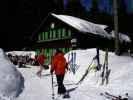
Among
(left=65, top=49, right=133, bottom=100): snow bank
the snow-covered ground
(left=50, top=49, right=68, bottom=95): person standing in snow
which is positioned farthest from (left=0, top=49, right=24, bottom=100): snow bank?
(left=65, top=49, right=133, bottom=100): snow bank

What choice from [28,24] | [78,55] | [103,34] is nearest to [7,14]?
[28,24]

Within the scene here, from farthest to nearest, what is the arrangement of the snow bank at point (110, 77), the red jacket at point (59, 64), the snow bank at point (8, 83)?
the snow bank at point (110, 77)
the red jacket at point (59, 64)
the snow bank at point (8, 83)

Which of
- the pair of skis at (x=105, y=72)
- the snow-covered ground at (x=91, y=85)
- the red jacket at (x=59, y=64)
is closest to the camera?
the red jacket at (x=59, y=64)

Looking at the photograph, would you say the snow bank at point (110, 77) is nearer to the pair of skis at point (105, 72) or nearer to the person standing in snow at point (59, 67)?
the pair of skis at point (105, 72)

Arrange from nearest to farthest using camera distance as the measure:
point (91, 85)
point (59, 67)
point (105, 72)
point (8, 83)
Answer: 1. point (8, 83)
2. point (59, 67)
3. point (91, 85)
4. point (105, 72)

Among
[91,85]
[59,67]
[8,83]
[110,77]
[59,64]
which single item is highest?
[59,64]

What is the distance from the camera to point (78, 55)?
21422 millimetres

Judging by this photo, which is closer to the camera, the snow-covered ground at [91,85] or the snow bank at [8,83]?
the snow bank at [8,83]

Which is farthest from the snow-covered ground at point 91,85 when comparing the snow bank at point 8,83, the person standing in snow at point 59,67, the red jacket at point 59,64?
the red jacket at point 59,64

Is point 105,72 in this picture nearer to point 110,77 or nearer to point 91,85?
point 110,77

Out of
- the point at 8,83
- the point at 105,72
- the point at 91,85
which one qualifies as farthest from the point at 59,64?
the point at 105,72

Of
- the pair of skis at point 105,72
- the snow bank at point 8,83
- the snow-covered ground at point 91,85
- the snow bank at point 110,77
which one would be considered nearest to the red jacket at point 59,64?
the snow-covered ground at point 91,85

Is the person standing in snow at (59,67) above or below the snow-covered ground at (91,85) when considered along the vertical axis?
above

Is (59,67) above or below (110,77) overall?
above
